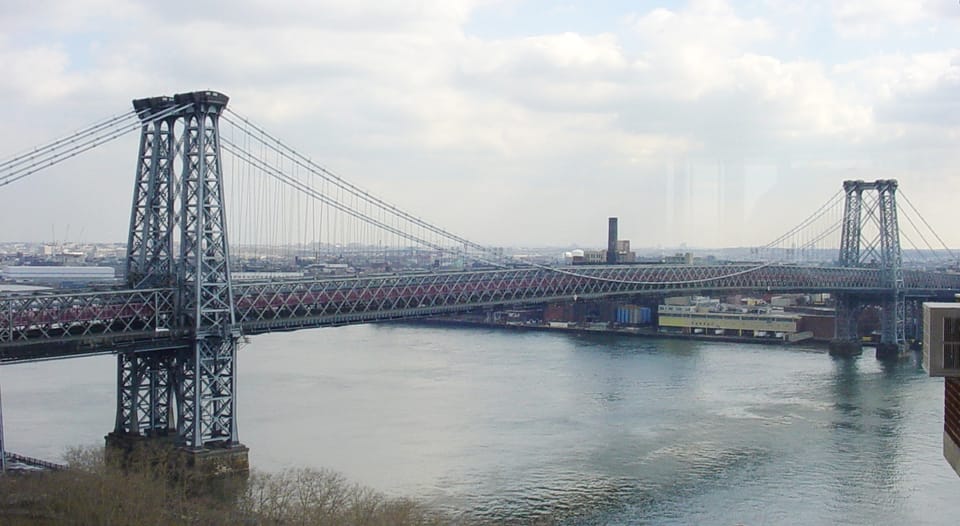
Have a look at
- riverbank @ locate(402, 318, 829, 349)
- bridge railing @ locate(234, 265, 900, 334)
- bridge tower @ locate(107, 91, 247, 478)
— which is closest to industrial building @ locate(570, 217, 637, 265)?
riverbank @ locate(402, 318, 829, 349)

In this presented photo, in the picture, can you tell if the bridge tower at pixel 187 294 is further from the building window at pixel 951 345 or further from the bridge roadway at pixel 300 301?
the building window at pixel 951 345

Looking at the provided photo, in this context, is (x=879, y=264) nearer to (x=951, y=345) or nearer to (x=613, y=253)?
(x=613, y=253)

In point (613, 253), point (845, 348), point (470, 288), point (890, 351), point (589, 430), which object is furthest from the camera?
point (613, 253)

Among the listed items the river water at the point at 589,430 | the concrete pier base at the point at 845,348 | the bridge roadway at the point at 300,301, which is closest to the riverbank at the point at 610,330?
the concrete pier base at the point at 845,348

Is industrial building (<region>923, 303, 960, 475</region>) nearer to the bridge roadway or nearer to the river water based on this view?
the river water

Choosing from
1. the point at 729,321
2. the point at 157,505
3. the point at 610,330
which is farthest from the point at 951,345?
the point at 610,330

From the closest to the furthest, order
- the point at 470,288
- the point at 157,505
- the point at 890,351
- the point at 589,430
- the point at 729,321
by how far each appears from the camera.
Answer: the point at 157,505 → the point at 589,430 → the point at 470,288 → the point at 890,351 → the point at 729,321
